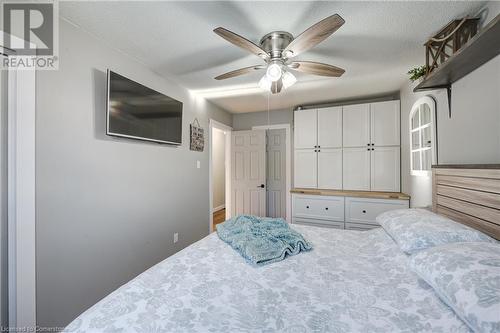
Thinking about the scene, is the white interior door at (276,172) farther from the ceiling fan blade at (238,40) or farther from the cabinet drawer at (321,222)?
the ceiling fan blade at (238,40)

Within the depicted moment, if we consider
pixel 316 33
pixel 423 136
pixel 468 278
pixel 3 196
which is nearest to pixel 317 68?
pixel 316 33

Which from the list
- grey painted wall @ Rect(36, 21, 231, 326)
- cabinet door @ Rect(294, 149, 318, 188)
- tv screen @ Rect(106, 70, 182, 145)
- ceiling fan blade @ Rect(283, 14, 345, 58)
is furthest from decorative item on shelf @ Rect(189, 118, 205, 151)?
ceiling fan blade @ Rect(283, 14, 345, 58)

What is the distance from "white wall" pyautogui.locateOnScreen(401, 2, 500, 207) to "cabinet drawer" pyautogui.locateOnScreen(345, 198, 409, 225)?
62cm

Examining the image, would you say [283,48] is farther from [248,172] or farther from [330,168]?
[248,172]

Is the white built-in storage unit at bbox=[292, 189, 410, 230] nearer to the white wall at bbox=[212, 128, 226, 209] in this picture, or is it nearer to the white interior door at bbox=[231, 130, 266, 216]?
the white interior door at bbox=[231, 130, 266, 216]

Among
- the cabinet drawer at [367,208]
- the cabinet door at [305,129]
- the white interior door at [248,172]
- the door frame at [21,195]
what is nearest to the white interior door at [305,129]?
the cabinet door at [305,129]

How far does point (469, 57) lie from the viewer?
1215mm

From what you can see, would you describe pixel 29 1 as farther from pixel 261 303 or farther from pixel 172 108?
pixel 261 303

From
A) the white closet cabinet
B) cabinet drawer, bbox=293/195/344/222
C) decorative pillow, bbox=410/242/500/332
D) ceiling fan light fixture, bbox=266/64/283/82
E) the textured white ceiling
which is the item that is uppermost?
the textured white ceiling

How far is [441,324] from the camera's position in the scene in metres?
0.73

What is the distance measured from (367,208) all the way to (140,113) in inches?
114

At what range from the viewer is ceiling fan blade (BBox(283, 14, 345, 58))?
109cm

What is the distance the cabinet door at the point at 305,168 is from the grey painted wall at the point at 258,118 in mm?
746

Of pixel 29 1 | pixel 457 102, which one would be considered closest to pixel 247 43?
pixel 29 1
